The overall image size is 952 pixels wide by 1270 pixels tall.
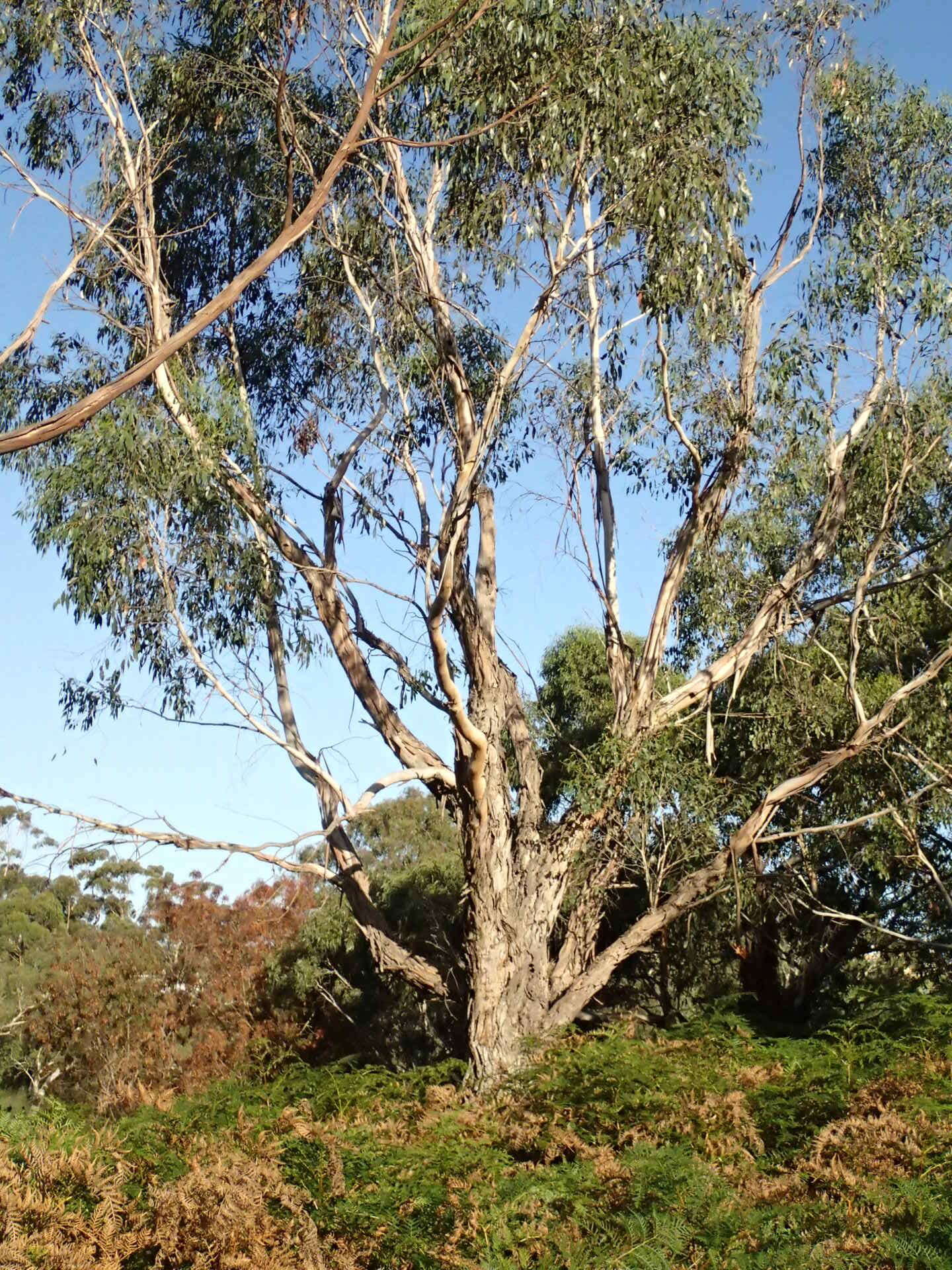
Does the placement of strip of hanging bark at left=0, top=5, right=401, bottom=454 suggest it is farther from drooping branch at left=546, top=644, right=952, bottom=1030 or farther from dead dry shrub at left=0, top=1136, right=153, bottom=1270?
drooping branch at left=546, top=644, right=952, bottom=1030

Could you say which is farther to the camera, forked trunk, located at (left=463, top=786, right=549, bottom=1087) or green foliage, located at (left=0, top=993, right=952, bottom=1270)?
forked trunk, located at (left=463, top=786, right=549, bottom=1087)

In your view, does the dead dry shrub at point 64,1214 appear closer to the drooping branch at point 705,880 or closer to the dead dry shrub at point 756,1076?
the dead dry shrub at point 756,1076

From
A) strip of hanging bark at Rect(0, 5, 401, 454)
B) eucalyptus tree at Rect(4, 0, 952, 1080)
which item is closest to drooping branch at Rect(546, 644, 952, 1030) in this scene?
eucalyptus tree at Rect(4, 0, 952, 1080)

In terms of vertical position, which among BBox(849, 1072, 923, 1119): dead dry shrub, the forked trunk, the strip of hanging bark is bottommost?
BBox(849, 1072, 923, 1119): dead dry shrub

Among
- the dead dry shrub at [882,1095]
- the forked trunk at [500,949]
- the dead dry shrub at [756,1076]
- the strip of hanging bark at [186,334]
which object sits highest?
the strip of hanging bark at [186,334]

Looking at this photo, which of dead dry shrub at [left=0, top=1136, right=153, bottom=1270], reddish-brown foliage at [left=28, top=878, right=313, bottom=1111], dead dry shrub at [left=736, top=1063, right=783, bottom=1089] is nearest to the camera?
dead dry shrub at [left=0, top=1136, right=153, bottom=1270]

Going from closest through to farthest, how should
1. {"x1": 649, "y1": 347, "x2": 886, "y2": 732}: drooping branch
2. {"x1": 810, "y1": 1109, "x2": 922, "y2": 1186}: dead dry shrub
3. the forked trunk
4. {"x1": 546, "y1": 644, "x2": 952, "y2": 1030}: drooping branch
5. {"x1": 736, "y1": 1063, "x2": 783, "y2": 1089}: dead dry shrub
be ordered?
{"x1": 810, "y1": 1109, "x2": 922, "y2": 1186}: dead dry shrub < {"x1": 736, "y1": 1063, "x2": 783, "y2": 1089}: dead dry shrub < the forked trunk < {"x1": 546, "y1": 644, "x2": 952, "y2": 1030}: drooping branch < {"x1": 649, "y1": 347, "x2": 886, "y2": 732}: drooping branch

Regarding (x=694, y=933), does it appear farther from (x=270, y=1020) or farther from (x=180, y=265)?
(x=180, y=265)

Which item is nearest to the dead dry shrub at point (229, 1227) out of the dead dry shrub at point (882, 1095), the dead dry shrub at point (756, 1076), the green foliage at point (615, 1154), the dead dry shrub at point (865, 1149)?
the green foliage at point (615, 1154)

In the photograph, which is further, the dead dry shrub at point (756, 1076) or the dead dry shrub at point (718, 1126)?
the dead dry shrub at point (756, 1076)

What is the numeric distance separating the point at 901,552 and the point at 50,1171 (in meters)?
9.05

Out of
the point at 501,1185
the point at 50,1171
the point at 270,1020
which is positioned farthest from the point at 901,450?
the point at 270,1020

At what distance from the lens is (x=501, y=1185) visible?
5.10m

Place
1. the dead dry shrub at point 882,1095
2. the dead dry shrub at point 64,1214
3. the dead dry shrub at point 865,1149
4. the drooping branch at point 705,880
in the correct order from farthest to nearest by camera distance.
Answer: the drooping branch at point 705,880
the dead dry shrub at point 882,1095
the dead dry shrub at point 865,1149
the dead dry shrub at point 64,1214
